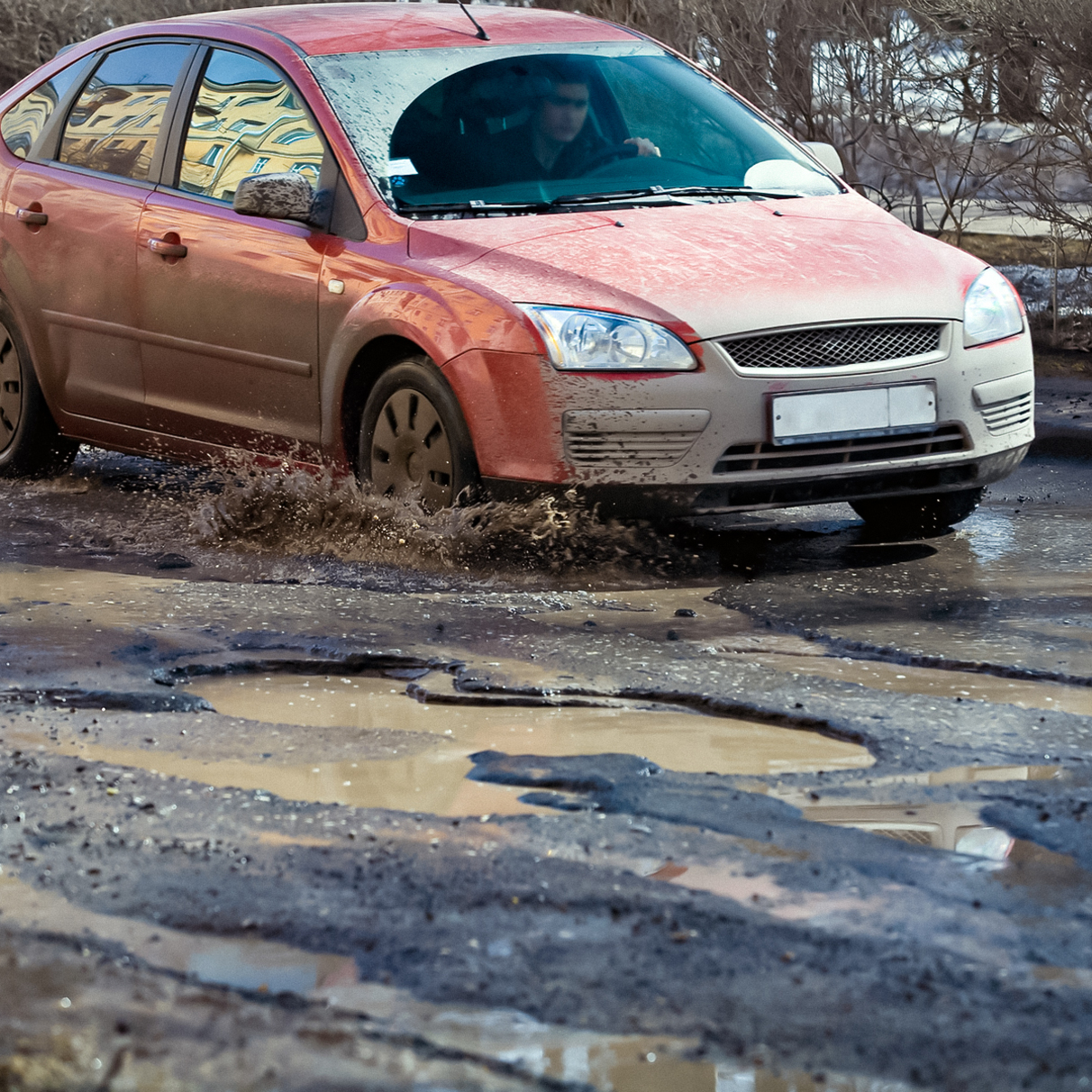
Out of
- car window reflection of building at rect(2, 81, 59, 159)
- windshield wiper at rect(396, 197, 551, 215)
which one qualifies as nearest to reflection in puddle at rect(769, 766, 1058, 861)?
windshield wiper at rect(396, 197, 551, 215)

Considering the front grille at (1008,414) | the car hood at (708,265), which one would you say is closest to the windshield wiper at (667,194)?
the car hood at (708,265)

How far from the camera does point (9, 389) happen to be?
24.7 feet

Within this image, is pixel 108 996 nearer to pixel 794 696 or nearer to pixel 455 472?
pixel 794 696

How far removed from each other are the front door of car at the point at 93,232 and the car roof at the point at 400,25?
0.30m

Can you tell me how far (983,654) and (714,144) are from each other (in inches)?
102

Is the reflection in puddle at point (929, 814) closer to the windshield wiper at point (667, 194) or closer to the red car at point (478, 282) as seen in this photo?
the red car at point (478, 282)

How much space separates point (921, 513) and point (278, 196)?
235cm

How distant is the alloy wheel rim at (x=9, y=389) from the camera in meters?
7.45

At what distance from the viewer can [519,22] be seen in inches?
274

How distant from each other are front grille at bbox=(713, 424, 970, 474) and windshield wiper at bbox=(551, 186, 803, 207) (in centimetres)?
113

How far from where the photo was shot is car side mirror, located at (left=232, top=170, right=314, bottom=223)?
19.9 feet

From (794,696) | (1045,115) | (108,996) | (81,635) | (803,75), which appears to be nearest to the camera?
(108,996)

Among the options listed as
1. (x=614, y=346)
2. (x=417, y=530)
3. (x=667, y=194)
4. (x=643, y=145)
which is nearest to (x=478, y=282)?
(x=614, y=346)

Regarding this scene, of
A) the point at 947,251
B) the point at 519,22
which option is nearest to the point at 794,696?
the point at 947,251
